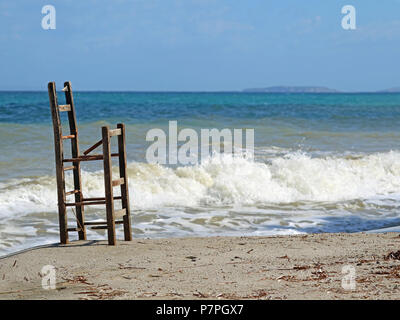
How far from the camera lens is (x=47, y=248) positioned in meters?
7.70

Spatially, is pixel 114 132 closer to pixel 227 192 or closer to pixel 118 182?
pixel 118 182

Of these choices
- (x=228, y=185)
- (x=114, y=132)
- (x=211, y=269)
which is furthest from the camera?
(x=228, y=185)

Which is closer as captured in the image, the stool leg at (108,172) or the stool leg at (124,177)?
the stool leg at (108,172)

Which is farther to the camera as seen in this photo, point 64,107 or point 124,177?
point 124,177

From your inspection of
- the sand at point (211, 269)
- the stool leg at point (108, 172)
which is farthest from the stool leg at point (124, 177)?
the stool leg at point (108, 172)

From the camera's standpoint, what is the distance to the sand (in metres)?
5.52

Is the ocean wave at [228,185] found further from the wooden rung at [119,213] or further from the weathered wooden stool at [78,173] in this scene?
the wooden rung at [119,213]

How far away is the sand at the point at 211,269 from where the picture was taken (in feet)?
18.1

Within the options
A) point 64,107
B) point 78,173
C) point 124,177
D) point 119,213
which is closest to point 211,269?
point 119,213

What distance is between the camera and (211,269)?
6.53 metres

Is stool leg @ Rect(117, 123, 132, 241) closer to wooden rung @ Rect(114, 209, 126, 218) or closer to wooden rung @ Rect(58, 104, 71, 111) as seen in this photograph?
wooden rung @ Rect(114, 209, 126, 218)

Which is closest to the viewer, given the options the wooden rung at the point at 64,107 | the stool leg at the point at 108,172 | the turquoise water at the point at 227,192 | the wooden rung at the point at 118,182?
the stool leg at the point at 108,172

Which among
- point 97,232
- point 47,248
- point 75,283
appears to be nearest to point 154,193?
point 97,232
